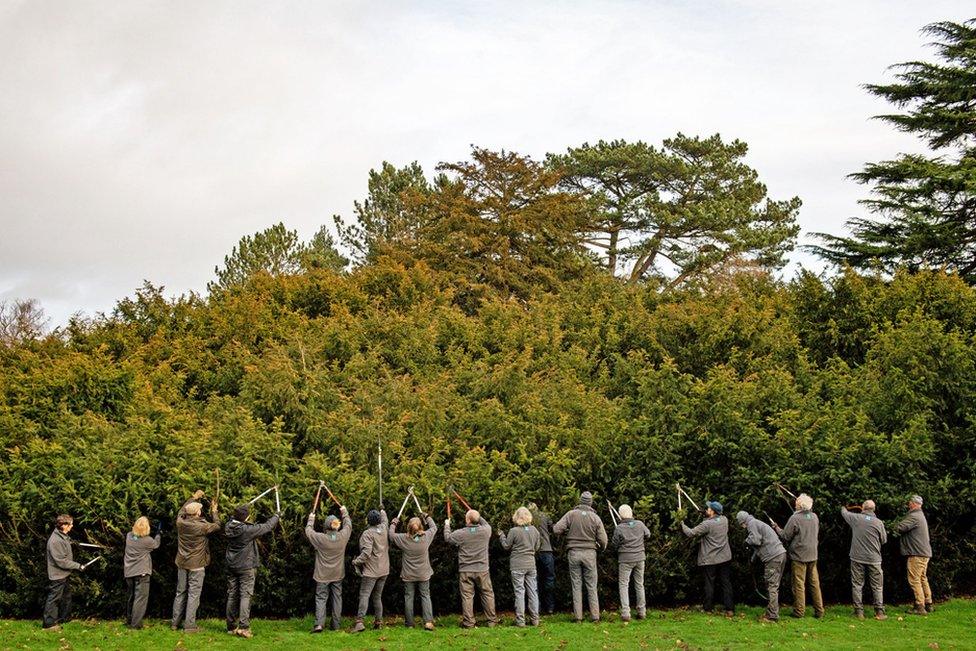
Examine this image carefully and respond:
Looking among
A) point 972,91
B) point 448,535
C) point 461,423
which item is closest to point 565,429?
point 461,423

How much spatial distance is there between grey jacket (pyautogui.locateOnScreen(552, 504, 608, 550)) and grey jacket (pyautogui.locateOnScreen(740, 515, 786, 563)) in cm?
249

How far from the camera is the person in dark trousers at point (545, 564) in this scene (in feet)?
54.0

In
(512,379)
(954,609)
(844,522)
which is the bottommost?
(954,609)

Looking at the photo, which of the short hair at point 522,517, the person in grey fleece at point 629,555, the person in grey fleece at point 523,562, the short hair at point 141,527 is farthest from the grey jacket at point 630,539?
the short hair at point 141,527

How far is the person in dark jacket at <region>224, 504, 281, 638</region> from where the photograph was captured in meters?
14.8

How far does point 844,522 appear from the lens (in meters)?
17.2

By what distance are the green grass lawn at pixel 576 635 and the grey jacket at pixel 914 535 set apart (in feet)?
3.59

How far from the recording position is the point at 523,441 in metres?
18.9

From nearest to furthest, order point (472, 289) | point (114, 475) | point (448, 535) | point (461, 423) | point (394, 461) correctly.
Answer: point (448, 535) → point (114, 475) → point (394, 461) → point (461, 423) → point (472, 289)

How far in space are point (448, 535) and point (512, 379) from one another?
7.47 meters

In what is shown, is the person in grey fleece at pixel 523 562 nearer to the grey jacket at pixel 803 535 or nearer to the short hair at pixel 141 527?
the grey jacket at pixel 803 535

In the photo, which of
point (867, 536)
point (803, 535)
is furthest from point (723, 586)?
point (867, 536)

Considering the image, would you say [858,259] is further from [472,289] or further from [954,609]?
[954,609]

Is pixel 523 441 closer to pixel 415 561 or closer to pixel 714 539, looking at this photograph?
pixel 415 561
